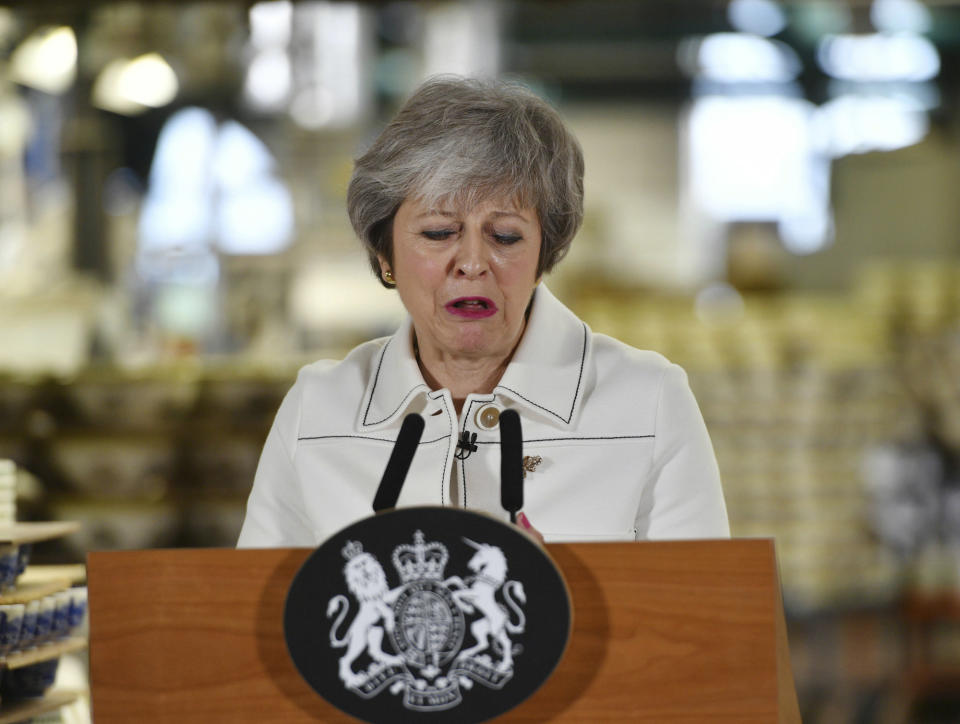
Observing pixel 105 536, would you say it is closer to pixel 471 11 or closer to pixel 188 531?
pixel 188 531

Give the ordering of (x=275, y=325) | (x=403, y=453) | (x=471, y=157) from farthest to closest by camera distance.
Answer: (x=275, y=325) < (x=471, y=157) < (x=403, y=453)

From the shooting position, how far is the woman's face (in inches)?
53.7

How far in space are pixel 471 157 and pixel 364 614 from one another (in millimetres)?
556

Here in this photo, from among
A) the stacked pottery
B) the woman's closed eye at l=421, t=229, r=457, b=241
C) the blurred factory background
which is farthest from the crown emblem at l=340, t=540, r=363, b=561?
the blurred factory background

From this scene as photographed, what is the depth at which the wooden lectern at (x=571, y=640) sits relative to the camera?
3.50 ft

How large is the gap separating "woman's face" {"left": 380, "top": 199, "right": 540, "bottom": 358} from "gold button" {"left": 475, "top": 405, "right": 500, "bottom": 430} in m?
0.07

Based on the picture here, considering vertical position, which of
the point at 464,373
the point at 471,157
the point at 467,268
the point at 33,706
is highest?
the point at 471,157

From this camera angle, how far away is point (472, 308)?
54.8 inches

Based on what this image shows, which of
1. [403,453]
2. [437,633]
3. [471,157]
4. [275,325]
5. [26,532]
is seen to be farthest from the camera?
[275,325]

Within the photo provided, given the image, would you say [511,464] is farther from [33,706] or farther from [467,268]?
[33,706]

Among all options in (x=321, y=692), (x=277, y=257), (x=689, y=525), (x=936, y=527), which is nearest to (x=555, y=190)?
(x=689, y=525)

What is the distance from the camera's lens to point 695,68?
13.0m

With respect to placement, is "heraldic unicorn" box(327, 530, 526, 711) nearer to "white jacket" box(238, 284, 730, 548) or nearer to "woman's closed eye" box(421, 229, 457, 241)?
"white jacket" box(238, 284, 730, 548)

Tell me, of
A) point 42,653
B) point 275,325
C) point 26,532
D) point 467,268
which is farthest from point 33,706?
point 275,325
